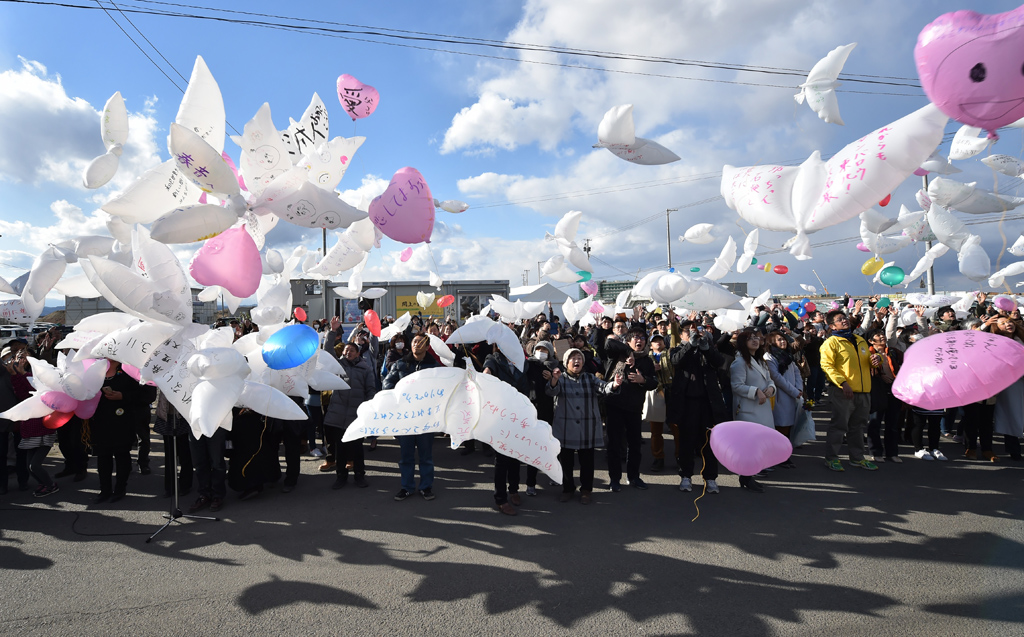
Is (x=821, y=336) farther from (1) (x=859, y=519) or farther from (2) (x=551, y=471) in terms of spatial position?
(2) (x=551, y=471)

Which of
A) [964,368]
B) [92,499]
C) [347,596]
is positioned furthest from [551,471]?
[92,499]

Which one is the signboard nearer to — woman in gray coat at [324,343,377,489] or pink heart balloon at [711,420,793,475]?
woman in gray coat at [324,343,377,489]

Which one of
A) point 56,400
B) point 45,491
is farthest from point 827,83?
point 45,491

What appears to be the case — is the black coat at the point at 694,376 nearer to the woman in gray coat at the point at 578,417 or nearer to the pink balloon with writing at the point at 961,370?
the woman in gray coat at the point at 578,417

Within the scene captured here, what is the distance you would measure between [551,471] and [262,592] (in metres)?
2.07

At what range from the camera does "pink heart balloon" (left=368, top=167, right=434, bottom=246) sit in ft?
13.1

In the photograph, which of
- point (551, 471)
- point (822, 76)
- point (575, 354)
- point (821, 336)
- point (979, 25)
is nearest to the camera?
point (979, 25)

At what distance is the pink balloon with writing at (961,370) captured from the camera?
2.73 metres

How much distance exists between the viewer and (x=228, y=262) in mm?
3598

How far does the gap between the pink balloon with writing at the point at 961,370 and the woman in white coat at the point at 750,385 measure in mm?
2244

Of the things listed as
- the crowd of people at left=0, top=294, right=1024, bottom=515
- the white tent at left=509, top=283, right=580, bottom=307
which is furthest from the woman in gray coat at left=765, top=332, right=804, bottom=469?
the white tent at left=509, top=283, right=580, bottom=307

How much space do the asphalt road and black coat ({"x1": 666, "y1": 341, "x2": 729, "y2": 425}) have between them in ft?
2.59

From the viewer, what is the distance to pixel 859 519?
430cm

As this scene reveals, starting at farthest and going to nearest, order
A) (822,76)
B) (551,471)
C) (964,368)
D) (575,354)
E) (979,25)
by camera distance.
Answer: (575,354) → (822,76) → (551,471) → (964,368) → (979,25)
